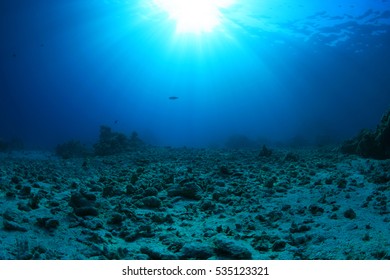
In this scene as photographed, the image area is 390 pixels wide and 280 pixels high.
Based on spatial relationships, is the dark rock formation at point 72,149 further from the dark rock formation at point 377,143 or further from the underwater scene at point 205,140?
the dark rock formation at point 377,143

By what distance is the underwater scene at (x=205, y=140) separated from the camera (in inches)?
150

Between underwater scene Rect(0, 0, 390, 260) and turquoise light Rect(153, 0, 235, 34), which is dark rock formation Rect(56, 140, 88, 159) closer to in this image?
underwater scene Rect(0, 0, 390, 260)

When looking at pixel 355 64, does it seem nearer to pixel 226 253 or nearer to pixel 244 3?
pixel 244 3

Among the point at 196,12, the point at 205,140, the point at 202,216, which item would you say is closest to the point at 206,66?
the point at 205,140

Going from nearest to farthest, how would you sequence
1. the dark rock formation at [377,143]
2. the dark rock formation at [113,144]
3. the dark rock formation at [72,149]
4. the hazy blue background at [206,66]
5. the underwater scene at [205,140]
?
the underwater scene at [205,140] < the dark rock formation at [377,143] < the dark rock formation at [113,144] < the dark rock formation at [72,149] < the hazy blue background at [206,66]

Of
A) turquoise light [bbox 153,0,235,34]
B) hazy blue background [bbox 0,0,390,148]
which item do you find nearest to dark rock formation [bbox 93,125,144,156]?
hazy blue background [bbox 0,0,390,148]

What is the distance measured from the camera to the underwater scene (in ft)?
12.5

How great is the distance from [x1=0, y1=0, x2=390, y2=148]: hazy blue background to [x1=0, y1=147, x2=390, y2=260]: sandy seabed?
1880 centimetres

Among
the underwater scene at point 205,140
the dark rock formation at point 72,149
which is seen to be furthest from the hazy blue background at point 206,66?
the dark rock formation at point 72,149

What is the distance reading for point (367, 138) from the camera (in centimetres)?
926

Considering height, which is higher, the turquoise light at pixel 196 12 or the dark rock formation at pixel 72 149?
the turquoise light at pixel 196 12

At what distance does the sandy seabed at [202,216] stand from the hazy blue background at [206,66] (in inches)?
740

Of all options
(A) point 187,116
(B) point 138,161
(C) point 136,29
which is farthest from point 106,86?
(B) point 138,161
